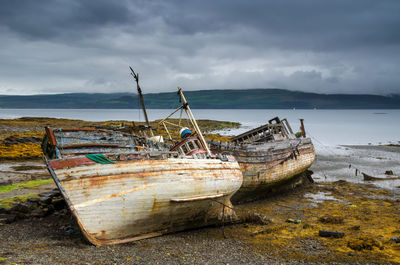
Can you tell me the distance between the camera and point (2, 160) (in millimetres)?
27984

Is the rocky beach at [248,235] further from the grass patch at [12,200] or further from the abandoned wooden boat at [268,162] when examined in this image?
the abandoned wooden boat at [268,162]

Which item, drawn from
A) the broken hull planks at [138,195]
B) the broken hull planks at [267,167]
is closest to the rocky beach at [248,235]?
the broken hull planks at [138,195]

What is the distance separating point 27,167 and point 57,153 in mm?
16471

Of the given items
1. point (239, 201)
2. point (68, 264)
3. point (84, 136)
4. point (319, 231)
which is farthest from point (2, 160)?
point (319, 231)

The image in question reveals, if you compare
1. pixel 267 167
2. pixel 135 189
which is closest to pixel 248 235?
pixel 135 189

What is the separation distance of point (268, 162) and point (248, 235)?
7.71m

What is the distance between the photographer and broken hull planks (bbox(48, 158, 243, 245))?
10328mm

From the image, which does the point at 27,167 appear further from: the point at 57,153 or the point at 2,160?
the point at 57,153

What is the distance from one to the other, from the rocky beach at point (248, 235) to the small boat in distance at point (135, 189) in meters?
0.51

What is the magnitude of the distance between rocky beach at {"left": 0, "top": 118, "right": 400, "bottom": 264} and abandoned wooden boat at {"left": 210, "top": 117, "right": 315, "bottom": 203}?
2.88 feet

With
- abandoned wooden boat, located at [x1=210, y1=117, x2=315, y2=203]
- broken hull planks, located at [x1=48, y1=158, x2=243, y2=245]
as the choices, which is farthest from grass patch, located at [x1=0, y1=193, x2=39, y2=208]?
abandoned wooden boat, located at [x1=210, y1=117, x2=315, y2=203]

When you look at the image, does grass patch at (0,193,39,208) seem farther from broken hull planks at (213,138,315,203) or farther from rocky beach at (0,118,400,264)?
broken hull planks at (213,138,315,203)

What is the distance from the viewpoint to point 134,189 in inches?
431

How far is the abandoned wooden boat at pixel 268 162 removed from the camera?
18422 mm
